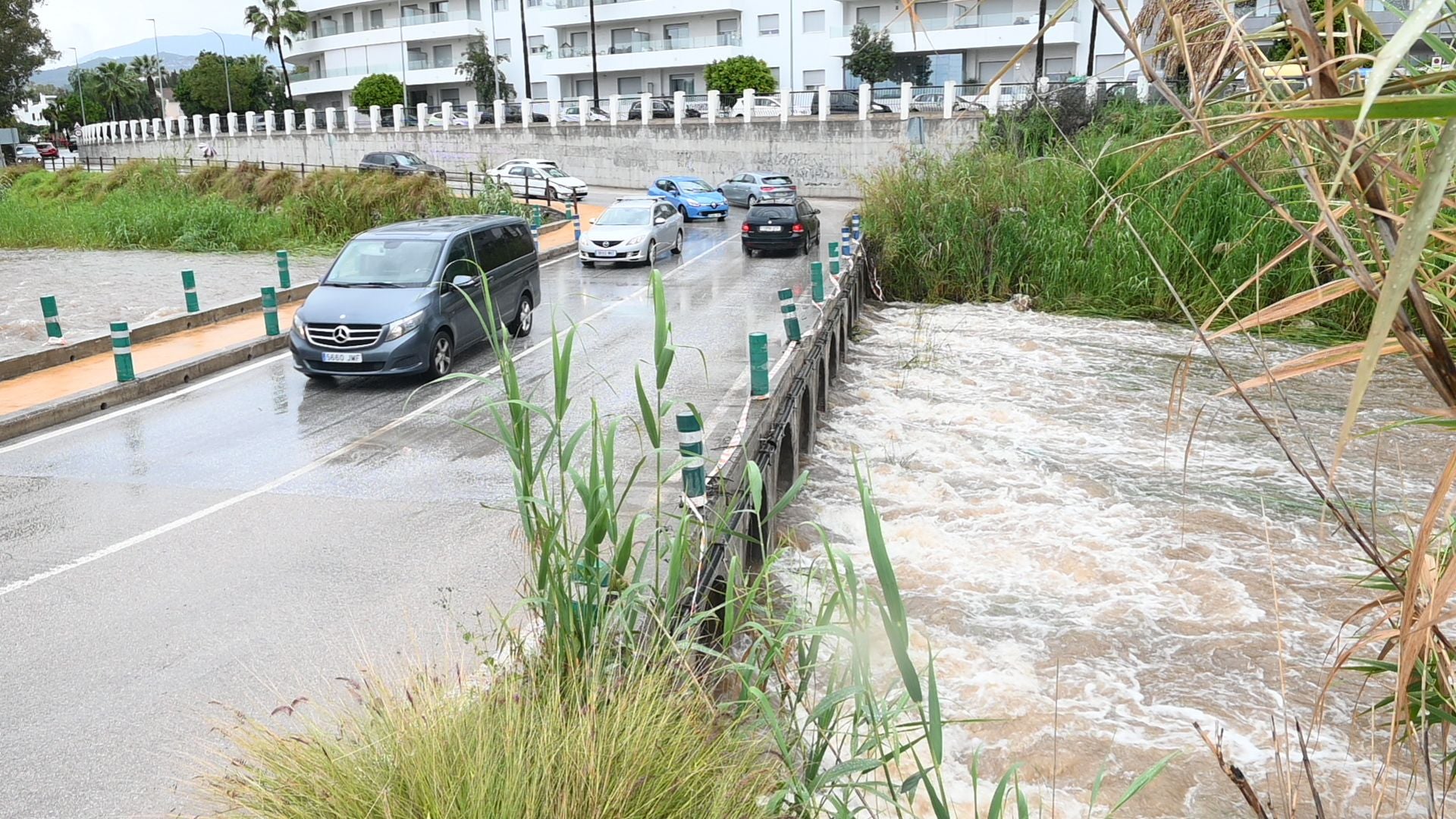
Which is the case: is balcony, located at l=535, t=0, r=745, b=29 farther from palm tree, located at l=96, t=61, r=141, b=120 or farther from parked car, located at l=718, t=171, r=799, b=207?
palm tree, located at l=96, t=61, r=141, b=120

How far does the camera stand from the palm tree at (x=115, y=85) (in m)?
102

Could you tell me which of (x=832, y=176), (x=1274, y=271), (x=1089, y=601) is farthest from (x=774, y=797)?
(x=832, y=176)

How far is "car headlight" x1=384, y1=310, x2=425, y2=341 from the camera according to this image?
43.0ft

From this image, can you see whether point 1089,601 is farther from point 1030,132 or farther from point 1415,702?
point 1030,132

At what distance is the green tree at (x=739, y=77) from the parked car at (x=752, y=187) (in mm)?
18031

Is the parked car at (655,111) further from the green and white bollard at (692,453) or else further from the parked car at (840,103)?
the green and white bollard at (692,453)

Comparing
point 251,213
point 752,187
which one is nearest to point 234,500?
point 251,213

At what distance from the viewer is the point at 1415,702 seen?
10.2 ft

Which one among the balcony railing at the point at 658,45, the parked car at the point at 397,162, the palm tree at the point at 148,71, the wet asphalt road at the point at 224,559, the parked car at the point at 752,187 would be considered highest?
the palm tree at the point at 148,71

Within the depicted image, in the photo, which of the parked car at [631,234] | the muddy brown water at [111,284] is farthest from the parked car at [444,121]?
the parked car at [631,234]

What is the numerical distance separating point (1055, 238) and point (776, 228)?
7.83 meters

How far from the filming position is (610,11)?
64.4 m

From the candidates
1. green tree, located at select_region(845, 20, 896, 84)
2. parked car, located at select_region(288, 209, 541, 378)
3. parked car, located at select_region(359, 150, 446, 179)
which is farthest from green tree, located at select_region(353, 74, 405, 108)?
parked car, located at select_region(288, 209, 541, 378)

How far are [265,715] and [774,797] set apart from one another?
3.41 metres
